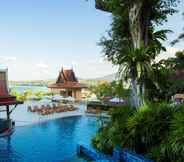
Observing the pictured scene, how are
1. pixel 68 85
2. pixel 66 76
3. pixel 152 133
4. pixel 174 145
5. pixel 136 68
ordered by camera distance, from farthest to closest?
pixel 66 76 → pixel 68 85 → pixel 136 68 → pixel 152 133 → pixel 174 145

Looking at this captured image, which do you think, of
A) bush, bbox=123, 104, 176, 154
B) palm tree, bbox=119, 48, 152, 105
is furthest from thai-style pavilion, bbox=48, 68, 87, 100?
bush, bbox=123, 104, 176, 154

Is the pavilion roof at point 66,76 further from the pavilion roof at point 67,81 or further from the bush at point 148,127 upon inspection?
the bush at point 148,127

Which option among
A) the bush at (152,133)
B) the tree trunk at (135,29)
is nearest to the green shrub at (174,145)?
the bush at (152,133)

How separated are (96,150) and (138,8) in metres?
8.09

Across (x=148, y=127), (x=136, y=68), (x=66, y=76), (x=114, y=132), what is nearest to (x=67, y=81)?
(x=66, y=76)

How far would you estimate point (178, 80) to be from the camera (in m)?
17.2

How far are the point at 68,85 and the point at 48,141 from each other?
28192 millimetres

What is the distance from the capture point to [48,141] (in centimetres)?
2092

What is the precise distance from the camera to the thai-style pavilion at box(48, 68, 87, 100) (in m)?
49.2

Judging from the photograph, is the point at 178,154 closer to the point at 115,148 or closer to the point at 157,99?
the point at 115,148

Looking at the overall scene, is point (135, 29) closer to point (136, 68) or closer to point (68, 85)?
point (136, 68)

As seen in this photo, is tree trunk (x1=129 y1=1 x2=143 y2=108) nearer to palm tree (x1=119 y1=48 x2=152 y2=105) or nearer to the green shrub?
palm tree (x1=119 y1=48 x2=152 y2=105)

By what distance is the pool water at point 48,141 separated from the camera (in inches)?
641

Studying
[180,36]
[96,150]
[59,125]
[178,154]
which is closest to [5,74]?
[59,125]
